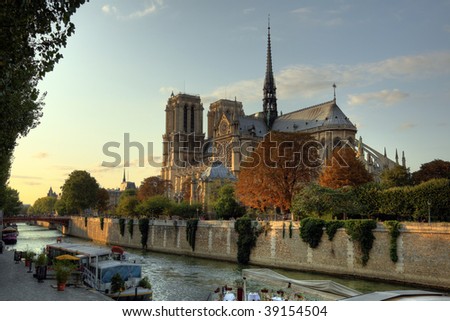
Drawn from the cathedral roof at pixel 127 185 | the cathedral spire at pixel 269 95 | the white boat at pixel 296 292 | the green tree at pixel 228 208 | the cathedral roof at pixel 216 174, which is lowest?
the white boat at pixel 296 292

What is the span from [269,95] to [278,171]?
59333mm

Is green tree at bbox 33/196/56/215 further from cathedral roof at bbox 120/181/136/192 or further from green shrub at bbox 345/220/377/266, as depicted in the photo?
green shrub at bbox 345/220/377/266

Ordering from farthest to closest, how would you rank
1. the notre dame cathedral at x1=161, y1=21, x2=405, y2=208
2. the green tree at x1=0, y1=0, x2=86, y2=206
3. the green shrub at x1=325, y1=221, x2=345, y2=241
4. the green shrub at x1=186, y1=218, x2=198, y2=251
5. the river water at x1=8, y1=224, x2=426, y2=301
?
1. the notre dame cathedral at x1=161, y1=21, x2=405, y2=208
2. the green shrub at x1=186, y1=218, x2=198, y2=251
3. the green shrub at x1=325, y1=221, x2=345, y2=241
4. the river water at x1=8, y1=224, x2=426, y2=301
5. the green tree at x1=0, y1=0, x2=86, y2=206

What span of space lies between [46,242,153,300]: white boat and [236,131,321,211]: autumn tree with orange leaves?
18747mm

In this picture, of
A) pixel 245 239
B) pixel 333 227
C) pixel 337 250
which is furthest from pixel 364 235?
pixel 245 239

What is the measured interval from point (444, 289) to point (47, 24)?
21.0 meters

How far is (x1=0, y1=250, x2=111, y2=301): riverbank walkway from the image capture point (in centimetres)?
1675

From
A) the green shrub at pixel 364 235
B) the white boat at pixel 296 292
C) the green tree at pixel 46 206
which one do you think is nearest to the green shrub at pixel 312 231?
the green shrub at pixel 364 235

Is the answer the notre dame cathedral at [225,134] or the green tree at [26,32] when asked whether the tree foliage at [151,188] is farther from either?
the green tree at [26,32]

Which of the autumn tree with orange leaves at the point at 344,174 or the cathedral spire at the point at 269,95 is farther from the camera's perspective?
the cathedral spire at the point at 269,95

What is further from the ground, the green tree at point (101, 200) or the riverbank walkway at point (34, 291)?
the green tree at point (101, 200)

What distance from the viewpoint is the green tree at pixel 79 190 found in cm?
8962

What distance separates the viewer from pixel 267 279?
57.9ft

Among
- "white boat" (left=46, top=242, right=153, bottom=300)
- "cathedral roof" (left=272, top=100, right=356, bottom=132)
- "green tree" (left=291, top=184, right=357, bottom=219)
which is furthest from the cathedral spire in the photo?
"white boat" (left=46, top=242, right=153, bottom=300)
